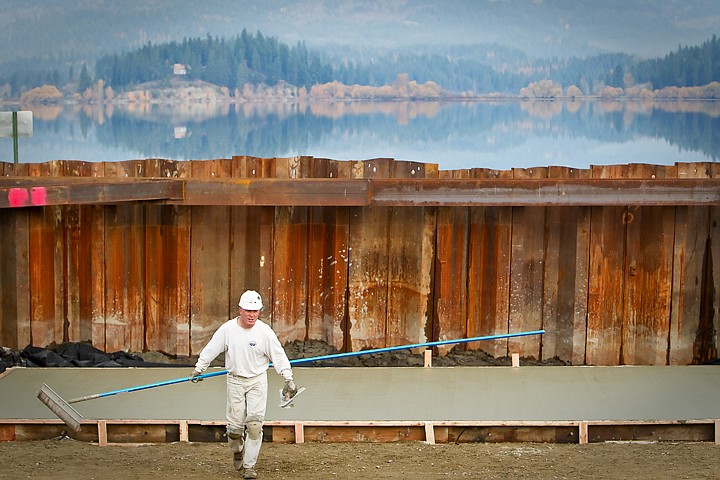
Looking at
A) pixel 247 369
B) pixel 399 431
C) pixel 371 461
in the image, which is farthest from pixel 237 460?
pixel 399 431

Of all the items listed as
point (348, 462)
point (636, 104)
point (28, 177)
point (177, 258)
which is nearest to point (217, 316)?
point (177, 258)

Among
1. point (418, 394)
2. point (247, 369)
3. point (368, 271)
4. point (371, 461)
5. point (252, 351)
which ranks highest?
point (368, 271)

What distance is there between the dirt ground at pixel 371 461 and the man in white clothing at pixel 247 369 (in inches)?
10.8

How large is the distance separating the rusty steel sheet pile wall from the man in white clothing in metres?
2.60

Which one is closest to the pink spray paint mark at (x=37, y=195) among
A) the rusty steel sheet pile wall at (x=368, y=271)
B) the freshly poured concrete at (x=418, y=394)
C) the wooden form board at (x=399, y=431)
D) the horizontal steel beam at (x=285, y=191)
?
the rusty steel sheet pile wall at (x=368, y=271)

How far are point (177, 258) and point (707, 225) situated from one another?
5040mm

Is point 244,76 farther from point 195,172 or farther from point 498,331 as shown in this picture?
point 498,331

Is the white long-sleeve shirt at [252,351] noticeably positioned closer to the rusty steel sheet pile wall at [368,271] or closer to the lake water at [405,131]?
the rusty steel sheet pile wall at [368,271]

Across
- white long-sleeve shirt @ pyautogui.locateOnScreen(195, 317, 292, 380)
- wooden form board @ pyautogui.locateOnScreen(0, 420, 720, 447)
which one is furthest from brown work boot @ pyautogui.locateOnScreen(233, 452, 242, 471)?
wooden form board @ pyautogui.locateOnScreen(0, 420, 720, 447)

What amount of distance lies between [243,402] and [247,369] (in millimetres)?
269

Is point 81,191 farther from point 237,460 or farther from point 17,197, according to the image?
point 237,460

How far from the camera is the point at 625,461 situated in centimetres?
824

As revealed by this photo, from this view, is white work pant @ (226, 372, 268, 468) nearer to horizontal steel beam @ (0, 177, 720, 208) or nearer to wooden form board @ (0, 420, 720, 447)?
wooden form board @ (0, 420, 720, 447)

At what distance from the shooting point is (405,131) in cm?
1334
